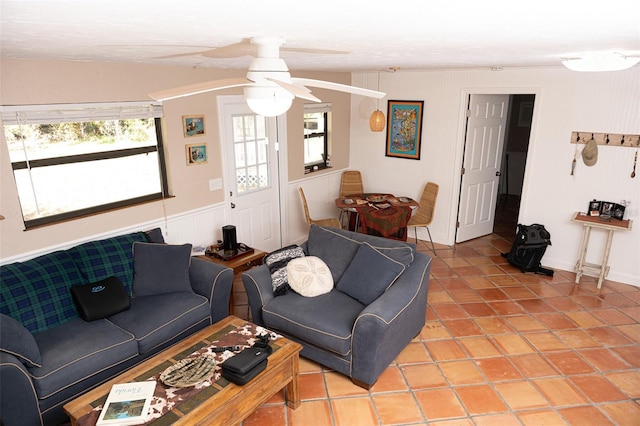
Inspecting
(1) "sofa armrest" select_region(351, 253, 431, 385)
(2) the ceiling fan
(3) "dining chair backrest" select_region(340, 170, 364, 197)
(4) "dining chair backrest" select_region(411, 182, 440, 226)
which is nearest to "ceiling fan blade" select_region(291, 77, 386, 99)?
(2) the ceiling fan

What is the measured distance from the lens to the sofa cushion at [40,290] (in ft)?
9.30

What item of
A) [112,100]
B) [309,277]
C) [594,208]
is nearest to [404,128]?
[594,208]

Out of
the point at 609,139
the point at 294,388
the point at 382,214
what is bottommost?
the point at 294,388

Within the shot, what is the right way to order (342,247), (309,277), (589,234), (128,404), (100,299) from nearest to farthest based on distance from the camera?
(128,404), (100,299), (309,277), (342,247), (589,234)

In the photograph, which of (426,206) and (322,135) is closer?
(426,206)

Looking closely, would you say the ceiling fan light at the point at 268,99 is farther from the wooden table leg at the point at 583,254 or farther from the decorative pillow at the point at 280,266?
the wooden table leg at the point at 583,254

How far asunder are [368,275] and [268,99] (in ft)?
Result: 6.33

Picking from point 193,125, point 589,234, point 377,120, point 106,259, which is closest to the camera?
point 106,259

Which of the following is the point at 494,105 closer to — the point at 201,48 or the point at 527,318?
the point at 527,318

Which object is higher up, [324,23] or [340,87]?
[324,23]

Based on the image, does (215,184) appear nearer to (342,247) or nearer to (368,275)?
(342,247)

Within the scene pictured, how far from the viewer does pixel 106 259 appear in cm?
338

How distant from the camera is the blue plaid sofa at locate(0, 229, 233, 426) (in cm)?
246

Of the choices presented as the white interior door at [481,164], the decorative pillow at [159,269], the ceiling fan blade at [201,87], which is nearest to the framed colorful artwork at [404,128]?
the white interior door at [481,164]
